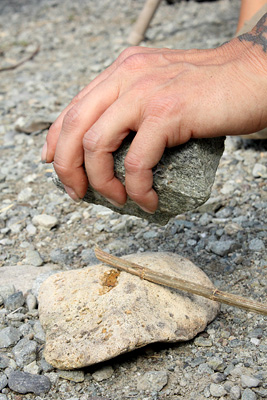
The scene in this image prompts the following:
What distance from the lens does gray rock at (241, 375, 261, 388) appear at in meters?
1.75

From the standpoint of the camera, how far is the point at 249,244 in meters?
2.55

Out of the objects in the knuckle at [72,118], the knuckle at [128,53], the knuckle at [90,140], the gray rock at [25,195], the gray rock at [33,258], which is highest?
the knuckle at [128,53]

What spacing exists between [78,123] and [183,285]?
752mm

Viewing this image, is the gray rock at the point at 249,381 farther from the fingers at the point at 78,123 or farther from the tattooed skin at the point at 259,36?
the tattooed skin at the point at 259,36

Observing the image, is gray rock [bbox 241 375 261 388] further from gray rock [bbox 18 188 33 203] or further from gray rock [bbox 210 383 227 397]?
gray rock [bbox 18 188 33 203]

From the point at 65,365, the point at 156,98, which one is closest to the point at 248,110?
the point at 156,98

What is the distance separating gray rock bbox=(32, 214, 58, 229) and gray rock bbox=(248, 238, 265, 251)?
118 cm

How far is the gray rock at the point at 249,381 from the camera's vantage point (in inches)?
68.8

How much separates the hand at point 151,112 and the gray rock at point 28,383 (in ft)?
2.47

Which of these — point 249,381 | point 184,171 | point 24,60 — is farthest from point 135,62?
point 24,60

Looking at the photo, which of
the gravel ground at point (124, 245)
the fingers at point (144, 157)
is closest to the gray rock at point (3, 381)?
the gravel ground at point (124, 245)

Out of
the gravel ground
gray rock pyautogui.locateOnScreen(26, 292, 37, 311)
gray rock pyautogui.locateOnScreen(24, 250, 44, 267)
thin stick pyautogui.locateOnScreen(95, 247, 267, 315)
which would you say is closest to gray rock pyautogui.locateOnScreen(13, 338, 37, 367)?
the gravel ground

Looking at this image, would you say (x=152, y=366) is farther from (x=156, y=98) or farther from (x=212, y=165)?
(x=156, y=98)

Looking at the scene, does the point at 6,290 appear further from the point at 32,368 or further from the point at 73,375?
the point at 73,375
